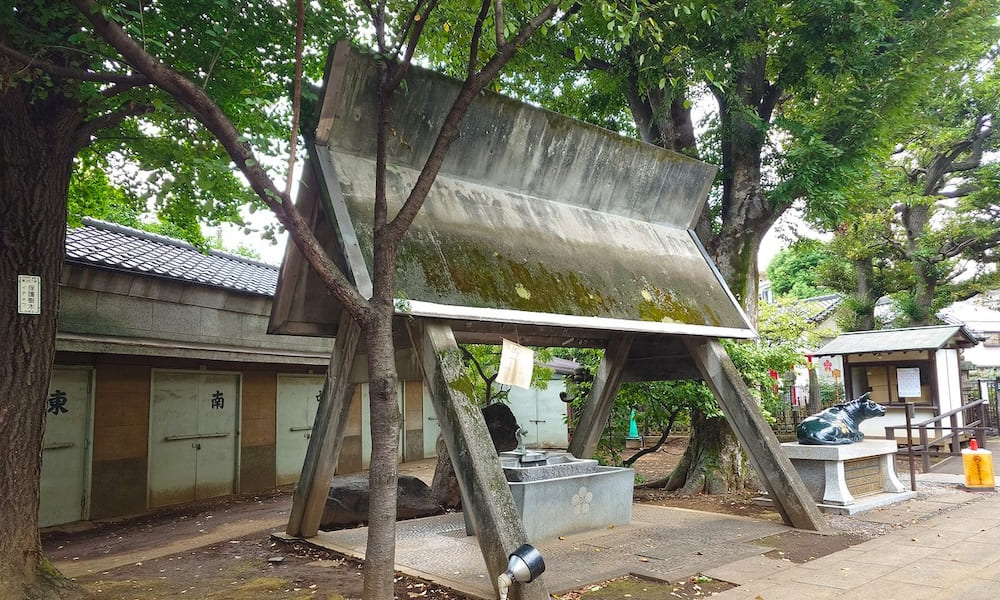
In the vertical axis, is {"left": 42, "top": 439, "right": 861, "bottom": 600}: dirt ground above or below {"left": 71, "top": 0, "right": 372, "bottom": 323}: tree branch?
below

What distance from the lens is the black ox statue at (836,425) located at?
8977 millimetres

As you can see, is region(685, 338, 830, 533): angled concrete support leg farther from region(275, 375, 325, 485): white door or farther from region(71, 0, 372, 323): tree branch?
region(275, 375, 325, 485): white door

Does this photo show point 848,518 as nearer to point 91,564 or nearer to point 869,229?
point 91,564

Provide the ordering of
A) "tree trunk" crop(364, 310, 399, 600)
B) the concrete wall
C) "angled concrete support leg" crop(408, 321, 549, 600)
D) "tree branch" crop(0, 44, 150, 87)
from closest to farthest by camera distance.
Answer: "tree trunk" crop(364, 310, 399, 600), "tree branch" crop(0, 44, 150, 87), "angled concrete support leg" crop(408, 321, 549, 600), the concrete wall

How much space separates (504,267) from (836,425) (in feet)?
20.1

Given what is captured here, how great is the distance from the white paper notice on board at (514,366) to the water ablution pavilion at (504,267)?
0.28 metres

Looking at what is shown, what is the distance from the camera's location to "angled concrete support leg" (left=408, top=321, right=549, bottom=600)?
4.64 meters

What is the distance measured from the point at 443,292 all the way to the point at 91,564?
5254 mm

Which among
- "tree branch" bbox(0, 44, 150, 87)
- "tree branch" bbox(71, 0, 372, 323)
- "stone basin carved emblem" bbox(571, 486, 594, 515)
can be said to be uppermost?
"tree branch" bbox(0, 44, 150, 87)

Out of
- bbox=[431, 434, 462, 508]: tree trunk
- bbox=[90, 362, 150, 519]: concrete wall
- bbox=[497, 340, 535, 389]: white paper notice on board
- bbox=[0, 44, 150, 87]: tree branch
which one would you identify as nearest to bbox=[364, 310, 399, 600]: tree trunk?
bbox=[497, 340, 535, 389]: white paper notice on board

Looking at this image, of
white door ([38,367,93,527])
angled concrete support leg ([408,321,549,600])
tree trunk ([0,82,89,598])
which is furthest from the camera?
white door ([38,367,93,527])

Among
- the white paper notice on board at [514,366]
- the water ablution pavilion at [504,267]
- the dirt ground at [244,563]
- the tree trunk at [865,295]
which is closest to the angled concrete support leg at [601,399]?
the water ablution pavilion at [504,267]

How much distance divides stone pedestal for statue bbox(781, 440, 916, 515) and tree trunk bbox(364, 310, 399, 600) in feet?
21.1

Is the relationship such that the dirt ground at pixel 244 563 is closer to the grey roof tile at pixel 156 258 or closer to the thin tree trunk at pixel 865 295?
the grey roof tile at pixel 156 258
